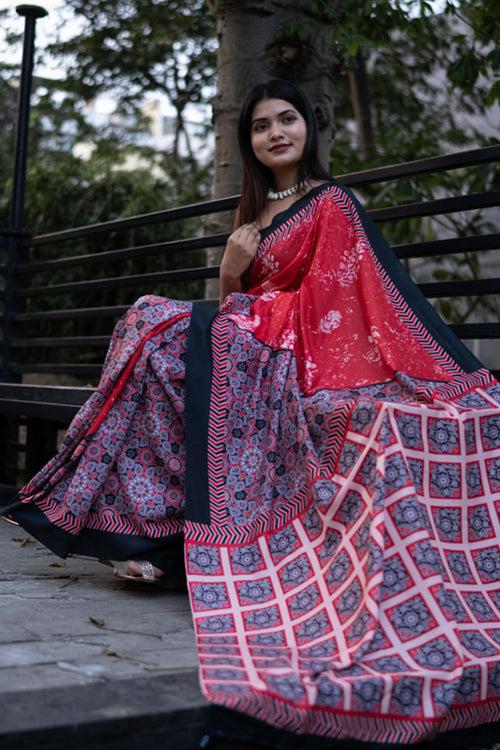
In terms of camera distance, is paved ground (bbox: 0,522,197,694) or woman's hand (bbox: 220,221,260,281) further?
woman's hand (bbox: 220,221,260,281)

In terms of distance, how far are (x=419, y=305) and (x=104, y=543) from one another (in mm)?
1295

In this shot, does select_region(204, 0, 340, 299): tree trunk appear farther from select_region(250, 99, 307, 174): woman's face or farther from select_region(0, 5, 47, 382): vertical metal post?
select_region(250, 99, 307, 174): woman's face

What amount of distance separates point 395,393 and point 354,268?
0.52 metres

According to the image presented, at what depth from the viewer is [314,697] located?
207 cm

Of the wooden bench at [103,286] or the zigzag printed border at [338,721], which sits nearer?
the zigzag printed border at [338,721]

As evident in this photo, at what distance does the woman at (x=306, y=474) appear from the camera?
7.49 feet

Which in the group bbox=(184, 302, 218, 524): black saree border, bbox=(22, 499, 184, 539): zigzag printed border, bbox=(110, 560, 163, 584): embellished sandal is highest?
bbox=(184, 302, 218, 524): black saree border

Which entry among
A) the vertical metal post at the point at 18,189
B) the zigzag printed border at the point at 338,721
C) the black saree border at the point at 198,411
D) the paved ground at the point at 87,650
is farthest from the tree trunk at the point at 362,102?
the zigzag printed border at the point at 338,721

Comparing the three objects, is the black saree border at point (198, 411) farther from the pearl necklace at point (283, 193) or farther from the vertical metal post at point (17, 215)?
the vertical metal post at point (17, 215)

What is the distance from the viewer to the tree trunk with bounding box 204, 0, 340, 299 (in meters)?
5.60

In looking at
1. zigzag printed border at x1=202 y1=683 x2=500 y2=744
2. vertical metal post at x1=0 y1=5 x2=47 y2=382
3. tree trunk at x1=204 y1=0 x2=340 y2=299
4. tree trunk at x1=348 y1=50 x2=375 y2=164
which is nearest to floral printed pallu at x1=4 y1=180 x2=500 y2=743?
zigzag printed border at x1=202 y1=683 x2=500 y2=744

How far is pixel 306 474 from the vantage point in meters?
2.77

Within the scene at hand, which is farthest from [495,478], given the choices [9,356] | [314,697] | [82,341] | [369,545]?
[9,356]

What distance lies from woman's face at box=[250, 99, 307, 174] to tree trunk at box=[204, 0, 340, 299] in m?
1.95
